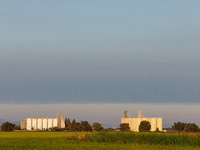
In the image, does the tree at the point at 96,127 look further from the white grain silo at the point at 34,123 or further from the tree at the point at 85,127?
the white grain silo at the point at 34,123

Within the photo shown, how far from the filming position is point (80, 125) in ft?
268

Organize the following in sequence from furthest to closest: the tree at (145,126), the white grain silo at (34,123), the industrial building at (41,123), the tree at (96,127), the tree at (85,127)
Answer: the white grain silo at (34,123) < the industrial building at (41,123) < the tree at (145,126) < the tree at (96,127) < the tree at (85,127)

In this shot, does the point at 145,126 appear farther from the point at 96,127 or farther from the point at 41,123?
the point at 41,123

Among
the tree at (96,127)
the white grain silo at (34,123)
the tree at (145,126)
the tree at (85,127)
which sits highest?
the tree at (85,127)

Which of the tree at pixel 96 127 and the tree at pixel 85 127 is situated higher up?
the tree at pixel 85 127

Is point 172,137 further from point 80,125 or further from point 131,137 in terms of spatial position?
point 80,125

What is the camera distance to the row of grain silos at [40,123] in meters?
152

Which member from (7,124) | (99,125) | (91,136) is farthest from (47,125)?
(91,136)

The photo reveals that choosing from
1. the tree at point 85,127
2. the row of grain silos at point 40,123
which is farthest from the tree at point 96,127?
the row of grain silos at point 40,123

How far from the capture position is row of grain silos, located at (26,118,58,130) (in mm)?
152125

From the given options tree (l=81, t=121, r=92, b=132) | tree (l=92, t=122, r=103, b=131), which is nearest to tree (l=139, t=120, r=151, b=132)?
tree (l=92, t=122, r=103, b=131)

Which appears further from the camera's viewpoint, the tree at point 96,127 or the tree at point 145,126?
the tree at point 145,126

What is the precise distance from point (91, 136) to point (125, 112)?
11568cm

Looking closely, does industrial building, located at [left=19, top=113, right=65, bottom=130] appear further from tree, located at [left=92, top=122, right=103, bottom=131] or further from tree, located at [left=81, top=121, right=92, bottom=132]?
tree, located at [left=81, top=121, right=92, bottom=132]
